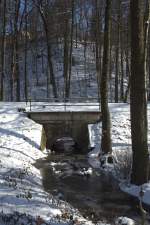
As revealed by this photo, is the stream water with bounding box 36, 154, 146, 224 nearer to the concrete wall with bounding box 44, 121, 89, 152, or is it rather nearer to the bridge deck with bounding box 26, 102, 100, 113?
the concrete wall with bounding box 44, 121, 89, 152

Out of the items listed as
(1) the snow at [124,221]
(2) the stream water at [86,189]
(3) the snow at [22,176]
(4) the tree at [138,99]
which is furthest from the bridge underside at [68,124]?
(1) the snow at [124,221]

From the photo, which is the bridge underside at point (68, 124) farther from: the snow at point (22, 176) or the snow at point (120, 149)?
the snow at point (22, 176)

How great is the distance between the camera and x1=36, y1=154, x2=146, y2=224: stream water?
40.2 feet

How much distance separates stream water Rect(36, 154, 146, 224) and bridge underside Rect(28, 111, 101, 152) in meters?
4.20

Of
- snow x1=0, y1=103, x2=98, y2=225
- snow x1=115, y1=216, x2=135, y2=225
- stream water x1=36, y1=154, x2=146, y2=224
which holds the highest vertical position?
snow x1=0, y1=103, x2=98, y2=225

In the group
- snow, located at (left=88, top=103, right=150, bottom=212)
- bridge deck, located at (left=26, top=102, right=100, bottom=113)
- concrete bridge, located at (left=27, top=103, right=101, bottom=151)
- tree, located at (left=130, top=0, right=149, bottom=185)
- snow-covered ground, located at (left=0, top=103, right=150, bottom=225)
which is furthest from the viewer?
bridge deck, located at (left=26, top=102, right=100, bottom=113)

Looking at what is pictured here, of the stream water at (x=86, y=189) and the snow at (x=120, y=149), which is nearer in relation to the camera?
the stream water at (x=86, y=189)

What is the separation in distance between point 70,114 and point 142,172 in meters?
11.1

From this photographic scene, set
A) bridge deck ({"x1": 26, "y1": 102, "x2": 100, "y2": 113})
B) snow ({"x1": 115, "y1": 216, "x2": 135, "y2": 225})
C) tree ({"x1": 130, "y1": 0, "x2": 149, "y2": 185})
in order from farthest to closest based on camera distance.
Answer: bridge deck ({"x1": 26, "y1": 102, "x2": 100, "y2": 113}) < tree ({"x1": 130, "y1": 0, "x2": 149, "y2": 185}) < snow ({"x1": 115, "y1": 216, "x2": 135, "y2": 225})

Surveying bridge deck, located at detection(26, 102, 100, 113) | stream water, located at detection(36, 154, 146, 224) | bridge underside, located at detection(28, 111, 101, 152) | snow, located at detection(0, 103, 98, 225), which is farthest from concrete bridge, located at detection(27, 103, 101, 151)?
stream water, located at detection(36, 154, 146, 224)

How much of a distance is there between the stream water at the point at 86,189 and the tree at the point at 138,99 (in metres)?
0.99

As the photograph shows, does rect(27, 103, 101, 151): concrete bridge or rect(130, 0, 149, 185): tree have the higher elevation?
rect(130, 0, 149, 185): tree

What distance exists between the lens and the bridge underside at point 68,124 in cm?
2534

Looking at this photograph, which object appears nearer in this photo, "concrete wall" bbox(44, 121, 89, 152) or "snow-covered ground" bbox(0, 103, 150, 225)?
"snow-covered ground" bbox(0, 103, 150, 225)
